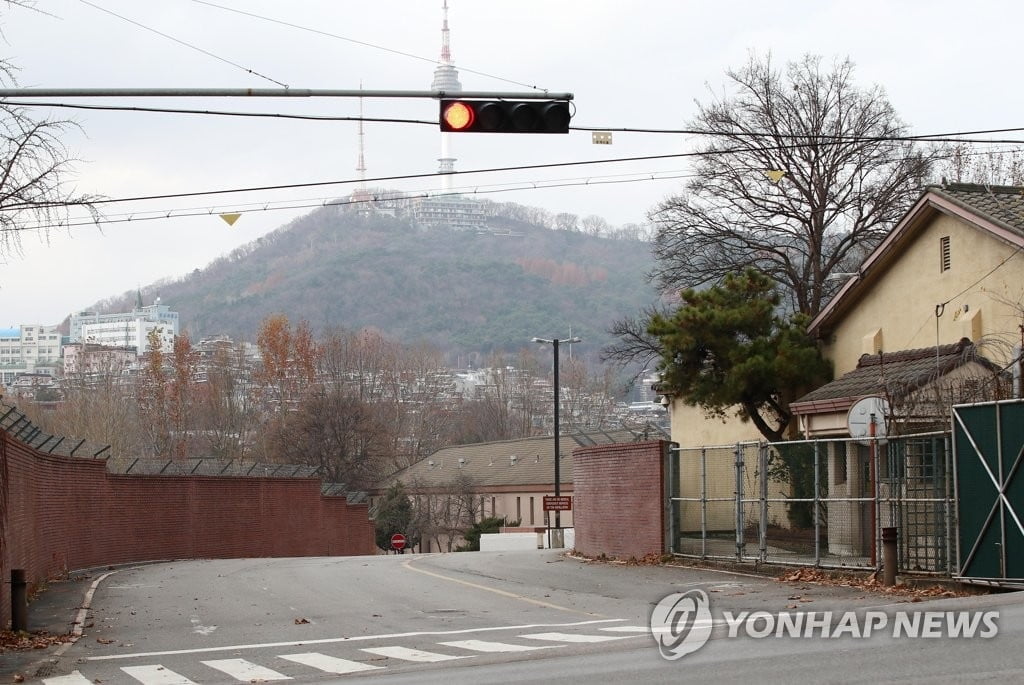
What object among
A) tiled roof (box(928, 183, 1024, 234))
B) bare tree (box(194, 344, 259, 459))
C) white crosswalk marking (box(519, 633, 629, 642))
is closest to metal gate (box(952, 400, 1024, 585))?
white crosswalk marking (box(519, 633, 629, 642))

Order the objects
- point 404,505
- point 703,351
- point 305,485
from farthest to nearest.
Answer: point 404,505 < point 305,485 < point 703,351

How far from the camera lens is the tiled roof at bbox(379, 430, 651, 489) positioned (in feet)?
241

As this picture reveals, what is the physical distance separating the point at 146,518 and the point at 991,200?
2705 centimetres

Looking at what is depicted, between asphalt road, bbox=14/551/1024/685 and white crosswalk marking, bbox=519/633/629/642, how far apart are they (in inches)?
1.0

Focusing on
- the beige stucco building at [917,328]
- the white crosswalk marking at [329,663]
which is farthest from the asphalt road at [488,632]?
the beige stucco building at [917,328]

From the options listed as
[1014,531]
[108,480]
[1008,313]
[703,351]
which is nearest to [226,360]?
[108,480]

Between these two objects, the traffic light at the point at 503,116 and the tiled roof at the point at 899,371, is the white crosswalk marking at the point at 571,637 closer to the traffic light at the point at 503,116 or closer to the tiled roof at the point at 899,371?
the traffic light at the point at 503,116

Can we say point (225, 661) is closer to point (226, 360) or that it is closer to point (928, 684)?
point (928, 684)

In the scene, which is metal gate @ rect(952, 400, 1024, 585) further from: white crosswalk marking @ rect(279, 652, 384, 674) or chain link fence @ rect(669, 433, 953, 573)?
white crosswalk marking @ rect(279, 652, 384, 674)

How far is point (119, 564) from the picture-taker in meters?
38.3

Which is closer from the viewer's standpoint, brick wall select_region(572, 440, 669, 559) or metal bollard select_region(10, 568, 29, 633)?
metal bollard select_region(10, 568, 29, 633)

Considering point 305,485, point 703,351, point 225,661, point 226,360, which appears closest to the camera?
point 225,661

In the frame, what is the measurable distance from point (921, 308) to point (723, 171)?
15.5m

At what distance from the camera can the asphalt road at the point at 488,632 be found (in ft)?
37.7
